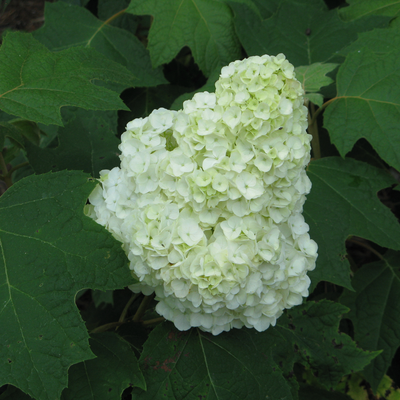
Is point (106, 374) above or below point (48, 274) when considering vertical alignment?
below

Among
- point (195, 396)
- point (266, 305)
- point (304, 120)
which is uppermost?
point (304, 120)

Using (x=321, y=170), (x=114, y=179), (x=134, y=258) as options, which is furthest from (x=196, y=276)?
(x=321, y=170)

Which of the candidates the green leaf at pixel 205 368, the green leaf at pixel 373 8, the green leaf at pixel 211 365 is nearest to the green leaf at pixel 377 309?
the green leaf at pixel 211 365

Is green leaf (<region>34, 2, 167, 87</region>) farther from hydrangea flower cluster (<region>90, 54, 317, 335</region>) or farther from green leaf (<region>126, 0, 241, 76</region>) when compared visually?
hydrangea flower cluster (<region>90, 54, 317, 335</region>)

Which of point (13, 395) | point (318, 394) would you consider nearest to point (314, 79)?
point (318, 394)

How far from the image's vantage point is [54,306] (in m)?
1.36

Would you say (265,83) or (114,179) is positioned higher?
(265,83)

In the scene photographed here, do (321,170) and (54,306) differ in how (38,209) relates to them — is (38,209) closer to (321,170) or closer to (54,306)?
(54,306)

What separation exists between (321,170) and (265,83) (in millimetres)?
1080

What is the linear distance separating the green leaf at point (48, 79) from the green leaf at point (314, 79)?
999 mm

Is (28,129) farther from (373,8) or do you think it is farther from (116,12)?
(373,8)

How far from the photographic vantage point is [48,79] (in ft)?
5.50

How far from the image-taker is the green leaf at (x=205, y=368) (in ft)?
5.26

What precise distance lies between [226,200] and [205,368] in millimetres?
727
